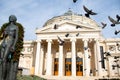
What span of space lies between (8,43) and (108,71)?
122 feet

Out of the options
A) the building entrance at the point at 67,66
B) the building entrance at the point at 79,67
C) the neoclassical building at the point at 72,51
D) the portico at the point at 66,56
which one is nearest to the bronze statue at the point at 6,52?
the neoclassical building at the point at 72,51

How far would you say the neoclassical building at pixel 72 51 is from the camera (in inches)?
1492

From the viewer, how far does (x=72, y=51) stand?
126 ft

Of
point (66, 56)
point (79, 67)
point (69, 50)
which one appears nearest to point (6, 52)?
point (79, 67)

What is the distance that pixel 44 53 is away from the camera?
43281 millimetres

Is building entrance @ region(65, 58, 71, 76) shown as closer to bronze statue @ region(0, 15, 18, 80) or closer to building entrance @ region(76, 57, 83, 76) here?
building entrance @ region(76, 57, 83, 76)

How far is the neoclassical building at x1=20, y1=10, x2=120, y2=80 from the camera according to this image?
37909mm

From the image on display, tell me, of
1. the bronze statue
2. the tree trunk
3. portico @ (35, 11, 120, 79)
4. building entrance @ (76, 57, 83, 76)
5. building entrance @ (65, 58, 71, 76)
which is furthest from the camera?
building entrance @ (65, 58, 71, 76)

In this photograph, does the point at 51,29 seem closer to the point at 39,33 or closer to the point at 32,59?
the point at 39,33

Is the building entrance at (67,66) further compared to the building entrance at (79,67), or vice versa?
the building entrance at (67,66)

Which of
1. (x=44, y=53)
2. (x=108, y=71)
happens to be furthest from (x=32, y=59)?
(x=108, y=71)

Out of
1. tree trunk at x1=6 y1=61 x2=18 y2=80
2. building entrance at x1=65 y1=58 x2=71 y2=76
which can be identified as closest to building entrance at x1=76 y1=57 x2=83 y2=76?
building entrance at x1=65 y1=58 x2=71 y2=76

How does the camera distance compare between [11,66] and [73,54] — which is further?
[73,54]

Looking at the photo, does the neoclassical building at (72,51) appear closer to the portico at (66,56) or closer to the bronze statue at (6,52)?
the portico at (66,56)
